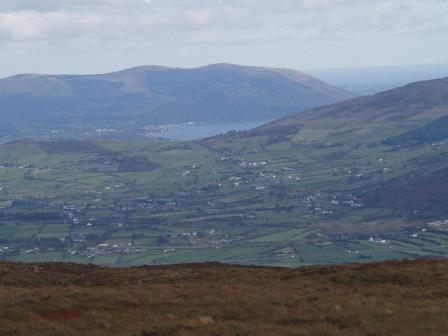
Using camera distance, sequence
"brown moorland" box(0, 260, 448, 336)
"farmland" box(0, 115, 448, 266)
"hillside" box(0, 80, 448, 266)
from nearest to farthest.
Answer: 1. "brown moorland" box(0, 260, 448, 336)
2. "farmland" box(0, 115, 448, 266)
3. "hillside" box(0, 80, 448, 266)

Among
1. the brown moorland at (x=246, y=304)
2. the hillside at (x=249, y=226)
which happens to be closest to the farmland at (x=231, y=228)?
the hillside at (x=249, y=226)

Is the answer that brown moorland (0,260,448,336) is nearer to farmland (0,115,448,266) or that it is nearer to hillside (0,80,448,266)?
hillside (0,80,448,266)

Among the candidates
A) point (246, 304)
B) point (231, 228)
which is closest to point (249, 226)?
point (231, 228)

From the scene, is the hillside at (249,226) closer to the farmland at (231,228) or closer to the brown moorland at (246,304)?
the farmland at (231,228)

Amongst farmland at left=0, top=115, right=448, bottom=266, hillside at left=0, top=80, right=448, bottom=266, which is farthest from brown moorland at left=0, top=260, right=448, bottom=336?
farmland at left=0, top=115, right=448, bottom=266

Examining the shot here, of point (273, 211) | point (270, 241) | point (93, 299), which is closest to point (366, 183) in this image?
point (273, 211)

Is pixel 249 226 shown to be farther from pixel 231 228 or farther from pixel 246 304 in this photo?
pixel 246 304

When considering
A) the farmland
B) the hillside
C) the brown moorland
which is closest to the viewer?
the brown moorland

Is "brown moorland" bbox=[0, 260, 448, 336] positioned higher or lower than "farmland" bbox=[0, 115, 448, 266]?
higher
